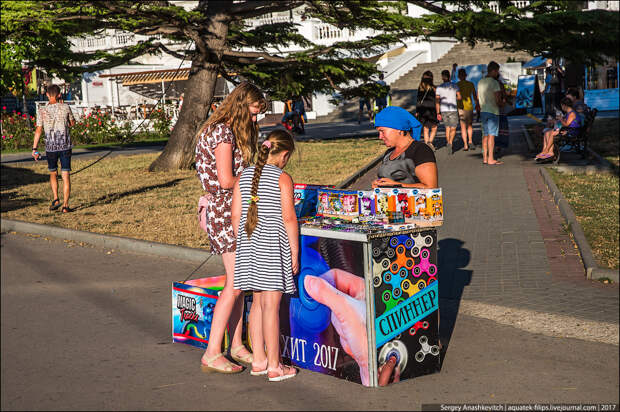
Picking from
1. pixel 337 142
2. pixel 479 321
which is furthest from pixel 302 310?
pixel 337 142

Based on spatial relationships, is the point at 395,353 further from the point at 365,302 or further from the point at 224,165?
the point at 224,165

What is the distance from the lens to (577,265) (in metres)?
8.22

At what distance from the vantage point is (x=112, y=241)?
10.2 metres

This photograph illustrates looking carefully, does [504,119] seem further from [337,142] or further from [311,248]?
[311,248]

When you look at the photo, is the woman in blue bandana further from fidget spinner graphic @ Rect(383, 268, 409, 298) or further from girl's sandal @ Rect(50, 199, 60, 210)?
girl's sandal @ Rect(50, 199, 60, 210)

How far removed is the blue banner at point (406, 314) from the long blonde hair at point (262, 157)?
104 cm

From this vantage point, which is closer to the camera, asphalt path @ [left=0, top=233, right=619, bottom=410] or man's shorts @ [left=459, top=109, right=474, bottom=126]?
asphalt path @ [left=0, top=233, right=619, bottom=410]

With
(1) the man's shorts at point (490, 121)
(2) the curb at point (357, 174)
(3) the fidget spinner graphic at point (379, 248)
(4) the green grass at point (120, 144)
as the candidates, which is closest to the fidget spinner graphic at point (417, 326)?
(3) the fidget spinner graphic at point (379, 248)

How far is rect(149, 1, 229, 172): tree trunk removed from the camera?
18406 millimetres

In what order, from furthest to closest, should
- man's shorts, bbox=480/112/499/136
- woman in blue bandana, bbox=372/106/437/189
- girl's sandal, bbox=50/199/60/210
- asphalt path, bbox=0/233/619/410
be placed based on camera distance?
man's shorts, bbox=480/112/499/136
girl's sandal, bbox=50/199/60/210
woman in blue bandana, bbox=372/106/437/189
asphalt path, bbox=0/233/619/410

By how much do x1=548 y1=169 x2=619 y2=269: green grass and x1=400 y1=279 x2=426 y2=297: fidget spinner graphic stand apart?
11.1 ft

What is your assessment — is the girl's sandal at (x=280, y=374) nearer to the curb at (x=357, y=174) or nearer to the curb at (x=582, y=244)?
the curb at (x=582, y=244)

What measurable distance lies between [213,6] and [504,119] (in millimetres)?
7353

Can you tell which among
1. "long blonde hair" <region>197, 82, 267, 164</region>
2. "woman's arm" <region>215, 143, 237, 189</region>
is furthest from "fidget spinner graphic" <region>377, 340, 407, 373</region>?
"long blonde hair" <region>197, 82, 267, 164</region>
